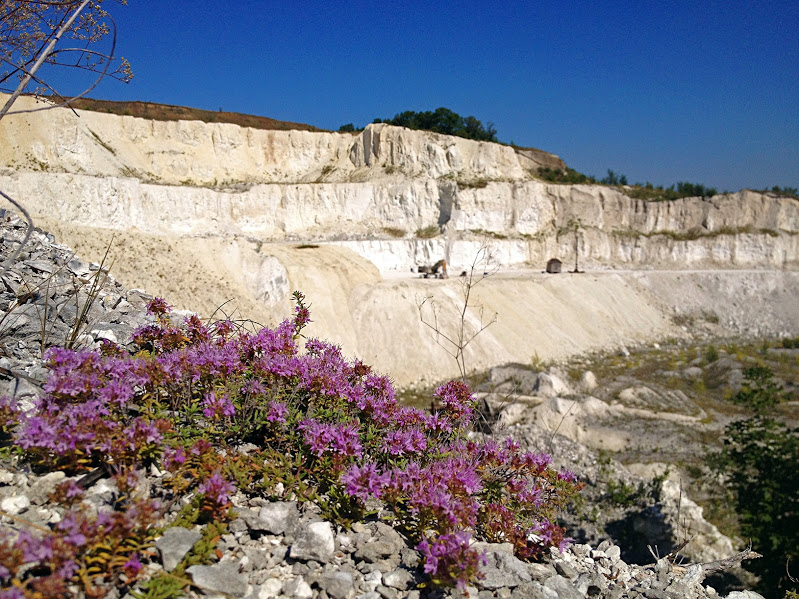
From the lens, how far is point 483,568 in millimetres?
3141

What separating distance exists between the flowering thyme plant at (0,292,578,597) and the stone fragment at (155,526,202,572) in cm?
11

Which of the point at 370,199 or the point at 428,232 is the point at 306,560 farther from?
the point at 370,199

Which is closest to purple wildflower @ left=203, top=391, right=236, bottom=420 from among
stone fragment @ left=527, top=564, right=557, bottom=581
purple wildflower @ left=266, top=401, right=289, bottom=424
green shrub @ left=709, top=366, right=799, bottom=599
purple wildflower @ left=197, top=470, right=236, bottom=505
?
purple wildflower @ left=266, top=401, right=289, bottom=424

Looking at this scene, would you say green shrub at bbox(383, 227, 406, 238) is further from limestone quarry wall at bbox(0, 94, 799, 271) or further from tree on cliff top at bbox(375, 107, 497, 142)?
tree on cliff top at bbox(375, 107, 497, 142)

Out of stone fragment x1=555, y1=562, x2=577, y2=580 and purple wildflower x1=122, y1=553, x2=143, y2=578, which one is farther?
stone fragment x1=555, y1=562, x2=577, y2=580

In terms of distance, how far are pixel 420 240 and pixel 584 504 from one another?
35.2 meters

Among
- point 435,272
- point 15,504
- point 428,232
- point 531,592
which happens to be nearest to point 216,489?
point 15,504

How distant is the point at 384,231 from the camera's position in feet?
161

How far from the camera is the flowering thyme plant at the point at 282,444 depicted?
3.00 metres

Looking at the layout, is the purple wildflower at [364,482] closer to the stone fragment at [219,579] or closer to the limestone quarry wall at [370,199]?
the stone fragment at [219,579]

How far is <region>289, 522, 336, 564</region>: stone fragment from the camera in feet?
9.75

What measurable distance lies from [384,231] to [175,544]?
154 ft

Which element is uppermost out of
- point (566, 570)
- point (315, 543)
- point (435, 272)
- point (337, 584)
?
point (435, 272)

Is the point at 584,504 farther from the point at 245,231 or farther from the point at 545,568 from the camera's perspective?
the point at 245,231
